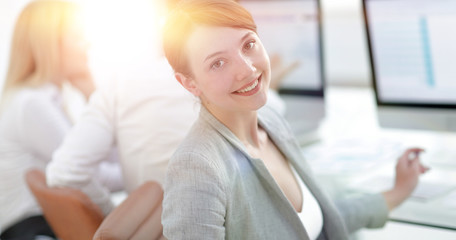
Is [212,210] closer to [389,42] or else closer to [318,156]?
[318,156]

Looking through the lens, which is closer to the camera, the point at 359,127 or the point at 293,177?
the point at 293,177

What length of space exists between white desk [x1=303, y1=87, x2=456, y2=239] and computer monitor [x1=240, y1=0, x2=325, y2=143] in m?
0.09

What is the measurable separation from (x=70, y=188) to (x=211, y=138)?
1.73 ft

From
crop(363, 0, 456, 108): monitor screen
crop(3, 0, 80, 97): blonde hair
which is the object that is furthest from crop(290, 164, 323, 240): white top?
crop(3, 0, 80, 97): blonde hair

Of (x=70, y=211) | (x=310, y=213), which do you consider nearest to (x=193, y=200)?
(x=310, y=213)

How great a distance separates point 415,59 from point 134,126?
86 cm

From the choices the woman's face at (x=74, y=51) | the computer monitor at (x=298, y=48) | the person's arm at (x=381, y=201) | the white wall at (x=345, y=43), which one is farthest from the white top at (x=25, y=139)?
Answer: the white wall at (x=345, y=43)

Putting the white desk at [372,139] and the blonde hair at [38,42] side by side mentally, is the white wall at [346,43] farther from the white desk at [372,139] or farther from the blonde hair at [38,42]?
the blonde hair at [38,42]

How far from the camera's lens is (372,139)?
68.7 inches

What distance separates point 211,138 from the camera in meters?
0.86

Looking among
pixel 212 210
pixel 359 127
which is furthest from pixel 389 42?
pixel 212 210

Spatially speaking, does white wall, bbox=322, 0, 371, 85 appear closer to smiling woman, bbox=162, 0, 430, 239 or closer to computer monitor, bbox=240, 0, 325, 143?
computer monitor, bbox=240, 0, 325, 143

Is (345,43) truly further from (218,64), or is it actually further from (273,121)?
(218,64)

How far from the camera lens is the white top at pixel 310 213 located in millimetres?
970
